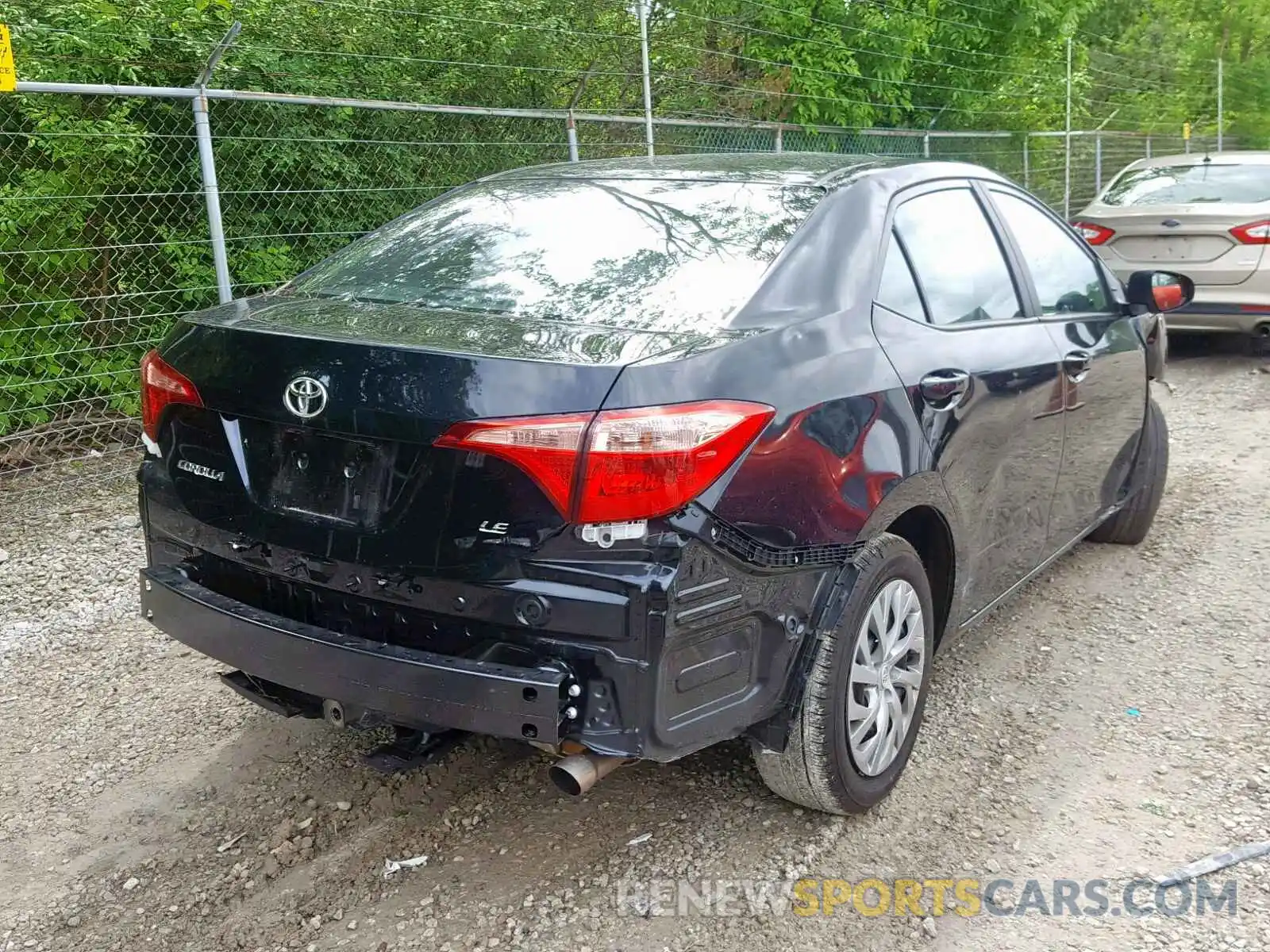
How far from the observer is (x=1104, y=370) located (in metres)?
4.24

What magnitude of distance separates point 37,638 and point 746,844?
290 centimetres

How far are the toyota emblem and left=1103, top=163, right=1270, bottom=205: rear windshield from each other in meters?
8.17

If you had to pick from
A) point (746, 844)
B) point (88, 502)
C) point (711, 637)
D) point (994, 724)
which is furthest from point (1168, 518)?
point (88, 502)

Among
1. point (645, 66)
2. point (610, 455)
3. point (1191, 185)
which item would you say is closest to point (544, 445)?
point (610, 455)

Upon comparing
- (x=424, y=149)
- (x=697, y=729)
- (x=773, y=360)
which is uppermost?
(x=424, y=149)

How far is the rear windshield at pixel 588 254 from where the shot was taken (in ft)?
9.20

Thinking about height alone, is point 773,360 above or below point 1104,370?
above

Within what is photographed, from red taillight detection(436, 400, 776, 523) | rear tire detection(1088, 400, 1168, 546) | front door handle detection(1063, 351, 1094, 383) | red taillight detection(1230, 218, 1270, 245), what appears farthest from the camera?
red taillight detection(1230, 218, 1270, 245)

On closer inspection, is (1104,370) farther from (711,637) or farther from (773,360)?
(711,637)

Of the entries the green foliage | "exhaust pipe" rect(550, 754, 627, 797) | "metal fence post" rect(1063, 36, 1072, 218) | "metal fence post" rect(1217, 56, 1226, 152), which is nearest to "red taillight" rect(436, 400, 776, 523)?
"exhaust pipe" rect(550, 754, 627, 797)

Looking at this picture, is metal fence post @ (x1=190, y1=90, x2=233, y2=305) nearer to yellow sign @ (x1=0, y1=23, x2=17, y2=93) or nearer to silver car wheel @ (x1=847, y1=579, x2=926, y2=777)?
yellow sign @ (x1=0, y1=23, x2=17, y2=93)

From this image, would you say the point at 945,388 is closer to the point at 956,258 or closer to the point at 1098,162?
the point at 956,258

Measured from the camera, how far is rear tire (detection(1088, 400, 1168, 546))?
499cm

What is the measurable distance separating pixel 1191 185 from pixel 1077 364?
6.13 metres
